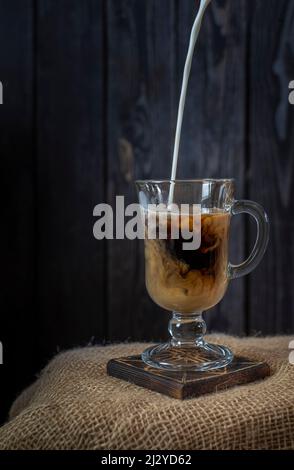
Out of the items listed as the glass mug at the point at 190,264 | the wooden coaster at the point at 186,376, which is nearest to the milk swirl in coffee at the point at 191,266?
the glass mug at the point at 190,264

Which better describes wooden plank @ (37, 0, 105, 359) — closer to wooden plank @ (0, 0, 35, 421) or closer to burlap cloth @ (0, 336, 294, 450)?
wooden plank @ (0, 0, 35, 421)

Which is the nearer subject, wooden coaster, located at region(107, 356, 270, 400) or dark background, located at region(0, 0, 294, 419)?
wooden coaster, located at region(107, 356, 270, 400)

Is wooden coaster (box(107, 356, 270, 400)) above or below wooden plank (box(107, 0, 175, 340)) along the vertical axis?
below

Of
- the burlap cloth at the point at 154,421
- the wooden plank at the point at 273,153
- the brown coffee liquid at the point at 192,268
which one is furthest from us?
the wooden plank at the point at 273,153

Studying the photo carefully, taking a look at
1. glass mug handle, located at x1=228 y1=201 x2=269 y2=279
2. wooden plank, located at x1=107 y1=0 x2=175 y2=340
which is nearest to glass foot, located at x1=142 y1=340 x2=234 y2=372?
glass mug handle, located at x1=228 y1=201 x2=269 y2=279

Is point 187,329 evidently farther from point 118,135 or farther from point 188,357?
point 118,135

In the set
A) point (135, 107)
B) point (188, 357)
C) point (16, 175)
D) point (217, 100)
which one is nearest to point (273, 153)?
point (217, 100)

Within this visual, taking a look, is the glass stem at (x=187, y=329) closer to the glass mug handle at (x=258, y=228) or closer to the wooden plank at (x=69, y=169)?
the glass mug handle at (x=258, y=228)
